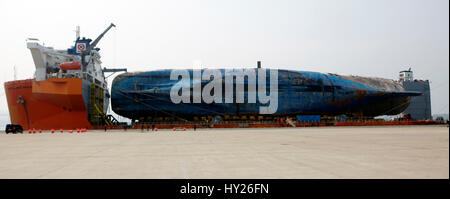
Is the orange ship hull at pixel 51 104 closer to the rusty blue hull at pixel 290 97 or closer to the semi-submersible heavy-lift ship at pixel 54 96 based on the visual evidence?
the semi-submersible heavy-lift ship at pixel 54 96

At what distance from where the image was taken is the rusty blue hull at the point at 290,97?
62.8 metres

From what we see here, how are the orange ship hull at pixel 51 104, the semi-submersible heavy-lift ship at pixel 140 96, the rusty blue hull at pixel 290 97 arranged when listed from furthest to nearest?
the rusty blue hull at pixel 290 97, the semi-submersible heavy-lift ship at pixel 140 96, the orange ship hull at pixel 51 104

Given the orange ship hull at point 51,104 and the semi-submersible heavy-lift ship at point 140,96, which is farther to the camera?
the semi-submersible heavy-lift ship at point 140,96

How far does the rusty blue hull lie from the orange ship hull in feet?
38.0

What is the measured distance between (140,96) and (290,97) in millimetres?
30872

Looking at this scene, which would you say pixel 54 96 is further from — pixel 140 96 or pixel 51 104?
pixel 140 96

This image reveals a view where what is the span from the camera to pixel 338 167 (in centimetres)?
1039

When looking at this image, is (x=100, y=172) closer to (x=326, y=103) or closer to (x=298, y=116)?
(x=298, y=116)

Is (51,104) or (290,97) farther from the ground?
(290,97)

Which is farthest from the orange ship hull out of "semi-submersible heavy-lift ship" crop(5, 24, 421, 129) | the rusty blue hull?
the rusty blue hull

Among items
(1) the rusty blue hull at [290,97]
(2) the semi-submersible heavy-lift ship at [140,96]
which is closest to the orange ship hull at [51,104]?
(2) the semi-submersible heavy-lift ship at [140,96]

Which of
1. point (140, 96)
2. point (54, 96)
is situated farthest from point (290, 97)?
point (54, 96)

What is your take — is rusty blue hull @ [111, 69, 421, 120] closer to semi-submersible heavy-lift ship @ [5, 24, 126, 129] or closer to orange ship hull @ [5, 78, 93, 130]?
semi-submersible heavy-lift ship @ [5, 24, 126, 129]

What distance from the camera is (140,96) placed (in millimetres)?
62281
